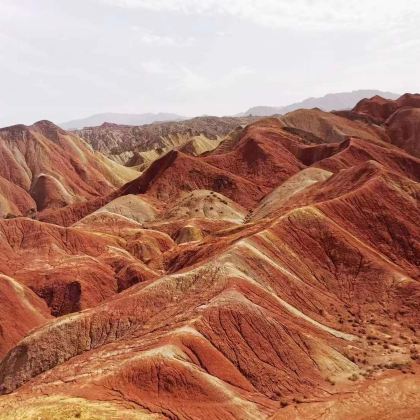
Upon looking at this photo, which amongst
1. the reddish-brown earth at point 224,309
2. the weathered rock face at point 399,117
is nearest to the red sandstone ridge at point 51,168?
the reddish-brown earth at point 224,309

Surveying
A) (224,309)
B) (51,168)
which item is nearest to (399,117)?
(51,168)

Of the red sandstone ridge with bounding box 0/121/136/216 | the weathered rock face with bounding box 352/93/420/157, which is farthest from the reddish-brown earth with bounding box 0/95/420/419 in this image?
the red sandstone ridge with bounding box 0/121/136/216

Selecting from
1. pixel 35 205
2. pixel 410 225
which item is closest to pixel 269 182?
pixel 410 225

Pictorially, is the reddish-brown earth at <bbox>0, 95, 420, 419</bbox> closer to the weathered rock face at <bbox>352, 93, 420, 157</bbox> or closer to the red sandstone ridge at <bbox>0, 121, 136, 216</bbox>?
the weathered rock face at <bbox>352, 93, 420, 157</bbox>

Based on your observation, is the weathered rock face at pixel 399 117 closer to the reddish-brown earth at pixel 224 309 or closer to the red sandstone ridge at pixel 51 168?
the reddish-brown earth at pixel 224 309

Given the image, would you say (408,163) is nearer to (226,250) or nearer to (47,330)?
(226,250)

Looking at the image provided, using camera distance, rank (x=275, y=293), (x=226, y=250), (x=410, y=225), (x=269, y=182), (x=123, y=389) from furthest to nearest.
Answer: (x=269, y=182) < (x=410, y=225) < (x=226, y=250) < (x=275, y=293) < (x=123, y=389)

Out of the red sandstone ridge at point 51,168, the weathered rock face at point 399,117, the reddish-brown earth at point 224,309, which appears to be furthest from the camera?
the red sandstone ridge at point 51,168

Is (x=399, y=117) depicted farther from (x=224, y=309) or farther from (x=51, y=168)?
(x=224, y=309)
